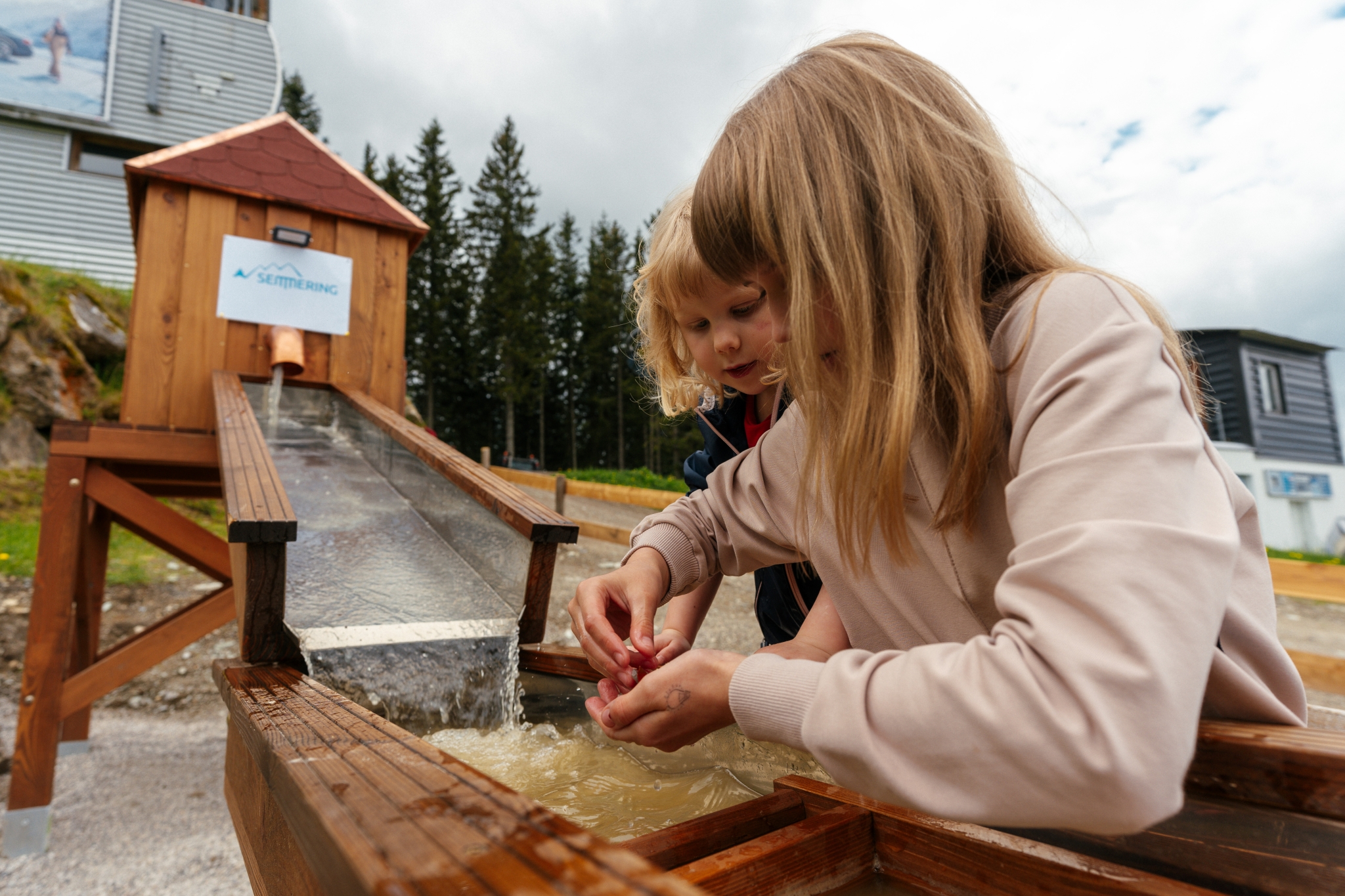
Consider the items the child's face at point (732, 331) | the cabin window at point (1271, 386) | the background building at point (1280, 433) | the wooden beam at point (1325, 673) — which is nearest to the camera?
the child's face at point (732, 331)

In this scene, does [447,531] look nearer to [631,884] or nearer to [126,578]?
[631,884]

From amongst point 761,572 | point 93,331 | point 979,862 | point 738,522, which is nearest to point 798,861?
point 979,862

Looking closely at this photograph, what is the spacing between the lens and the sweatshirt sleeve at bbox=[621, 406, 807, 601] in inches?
48.9

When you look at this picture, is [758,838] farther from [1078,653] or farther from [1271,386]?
[1271,386]

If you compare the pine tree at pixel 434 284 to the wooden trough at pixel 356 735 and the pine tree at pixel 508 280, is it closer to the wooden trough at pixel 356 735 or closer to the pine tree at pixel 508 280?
the pine tree at pixel 508 280

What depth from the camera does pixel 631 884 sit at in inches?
16.3

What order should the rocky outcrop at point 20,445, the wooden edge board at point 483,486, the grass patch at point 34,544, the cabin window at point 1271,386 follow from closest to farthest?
the wooden edge board at point 483,486 < the grass patch at point 34,544 < the rocky outcrop at point 20,445 < the cabin window at point 1271,386

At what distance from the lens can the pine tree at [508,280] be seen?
22484 mm

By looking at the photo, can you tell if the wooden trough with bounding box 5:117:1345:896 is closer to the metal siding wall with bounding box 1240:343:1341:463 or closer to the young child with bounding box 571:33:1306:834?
the young child with bounding box 571:33:1306:834

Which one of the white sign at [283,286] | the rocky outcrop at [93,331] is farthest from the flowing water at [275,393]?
the rocky outcrop at [93,331]

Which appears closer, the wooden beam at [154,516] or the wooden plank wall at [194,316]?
the wooden beam at [154,516]

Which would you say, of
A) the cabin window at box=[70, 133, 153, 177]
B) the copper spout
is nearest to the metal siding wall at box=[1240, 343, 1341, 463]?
the copper spout

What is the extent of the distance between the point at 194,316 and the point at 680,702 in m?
4.06

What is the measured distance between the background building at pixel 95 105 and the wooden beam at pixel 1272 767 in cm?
1498
